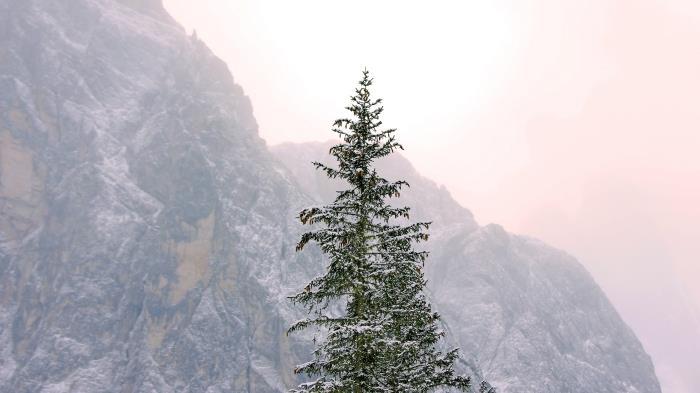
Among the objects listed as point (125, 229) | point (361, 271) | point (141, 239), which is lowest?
point (361, 271)

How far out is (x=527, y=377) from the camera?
171000 millimetres

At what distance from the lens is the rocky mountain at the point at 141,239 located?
126750 mm

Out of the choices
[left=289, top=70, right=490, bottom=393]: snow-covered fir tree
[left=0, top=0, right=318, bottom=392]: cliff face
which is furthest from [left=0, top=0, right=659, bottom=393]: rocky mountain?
[left=289, top=70, right=490, bottom=393]: snow-covered fir tree

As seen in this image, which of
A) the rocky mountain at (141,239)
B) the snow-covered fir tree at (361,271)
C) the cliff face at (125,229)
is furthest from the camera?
the rocky mountain at (141,239)

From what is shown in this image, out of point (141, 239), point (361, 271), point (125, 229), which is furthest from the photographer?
point (141, 239)

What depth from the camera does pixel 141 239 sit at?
145000mm

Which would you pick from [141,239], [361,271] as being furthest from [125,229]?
[361,271]

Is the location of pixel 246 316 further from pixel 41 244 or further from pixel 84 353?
pixel 41 244

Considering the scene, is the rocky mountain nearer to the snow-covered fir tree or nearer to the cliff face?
Answer: the cliff face

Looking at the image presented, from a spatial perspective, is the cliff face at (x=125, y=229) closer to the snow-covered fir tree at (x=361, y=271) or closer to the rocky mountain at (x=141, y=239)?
the rocky mountain at (x=141, y=239)

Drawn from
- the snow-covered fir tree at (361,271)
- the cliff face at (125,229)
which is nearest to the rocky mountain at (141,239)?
the cliff face at (125,229)

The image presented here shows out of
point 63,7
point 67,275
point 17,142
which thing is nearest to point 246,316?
point 67,275

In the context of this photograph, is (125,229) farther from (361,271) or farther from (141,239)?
(361,271)

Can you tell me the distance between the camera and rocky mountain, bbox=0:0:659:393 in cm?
12675
